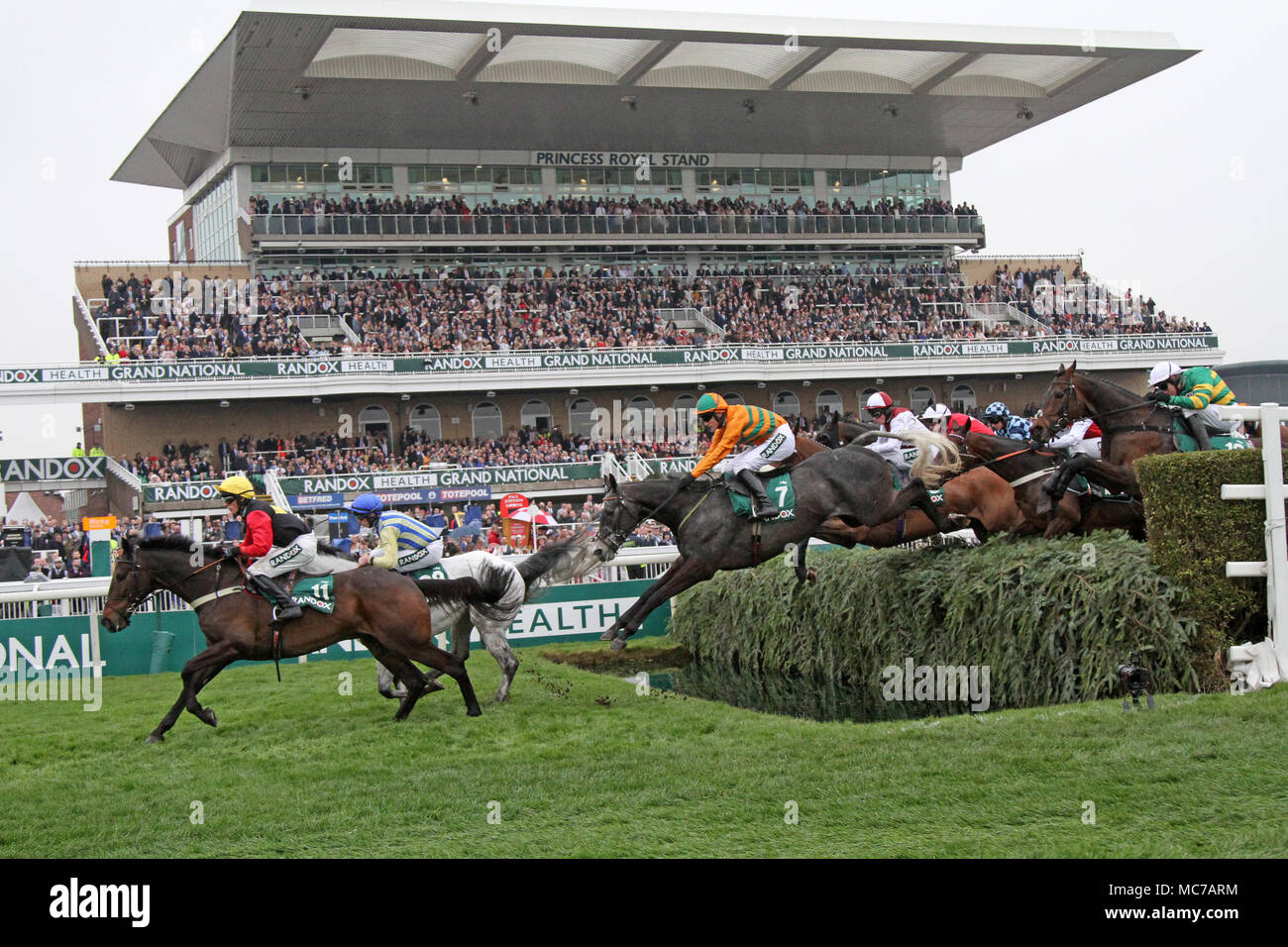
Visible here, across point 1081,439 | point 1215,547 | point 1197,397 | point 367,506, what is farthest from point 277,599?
point 1081,439

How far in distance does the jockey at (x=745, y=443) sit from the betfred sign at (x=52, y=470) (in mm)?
24818

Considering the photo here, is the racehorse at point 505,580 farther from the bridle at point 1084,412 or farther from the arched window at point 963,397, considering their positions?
the arched window at point 963,397

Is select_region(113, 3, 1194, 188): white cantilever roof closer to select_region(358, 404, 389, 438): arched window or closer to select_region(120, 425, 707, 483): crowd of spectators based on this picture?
select_region(358, 404, 389, 438): arched window

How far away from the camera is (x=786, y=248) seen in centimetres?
4472

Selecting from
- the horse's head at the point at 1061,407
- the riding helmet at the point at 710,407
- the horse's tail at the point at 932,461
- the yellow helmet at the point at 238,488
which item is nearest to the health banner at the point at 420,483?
the horse's head at the point at 1061,407

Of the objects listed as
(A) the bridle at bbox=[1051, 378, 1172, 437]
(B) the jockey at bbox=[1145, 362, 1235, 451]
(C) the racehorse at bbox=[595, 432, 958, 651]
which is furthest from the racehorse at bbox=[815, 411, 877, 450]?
(B) the jockey at bbox=[1145, 362, 1235, 451]

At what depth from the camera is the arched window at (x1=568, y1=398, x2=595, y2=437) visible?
38.7 m

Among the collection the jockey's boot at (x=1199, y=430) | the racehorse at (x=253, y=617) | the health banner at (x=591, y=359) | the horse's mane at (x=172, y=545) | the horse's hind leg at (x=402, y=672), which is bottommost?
the horse's hind leg at (x=402, y=672)

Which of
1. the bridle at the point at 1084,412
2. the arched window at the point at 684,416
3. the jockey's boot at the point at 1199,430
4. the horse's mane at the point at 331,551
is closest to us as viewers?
the horse's mane at the point at 331,551

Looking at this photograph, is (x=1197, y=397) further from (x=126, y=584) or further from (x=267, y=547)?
(x=126, y=584)

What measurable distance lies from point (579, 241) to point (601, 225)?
3.23ft

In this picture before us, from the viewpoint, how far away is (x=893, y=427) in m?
12.4

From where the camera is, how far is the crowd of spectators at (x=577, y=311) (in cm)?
3500
